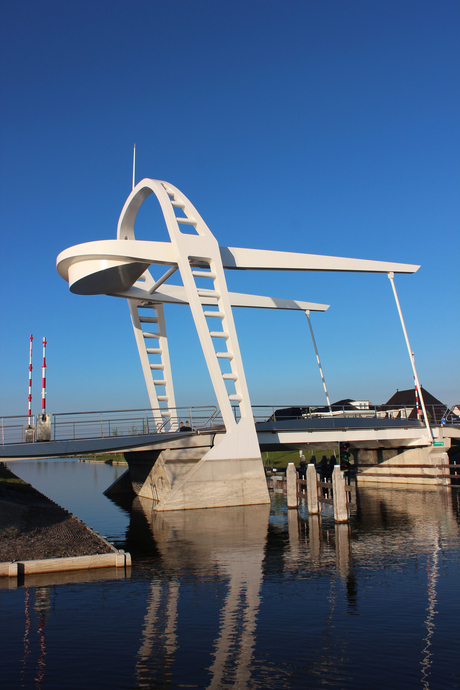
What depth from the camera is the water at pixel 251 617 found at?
270 inches

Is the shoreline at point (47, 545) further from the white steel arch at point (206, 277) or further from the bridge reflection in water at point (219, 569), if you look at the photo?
the white steel arch at point (206, 277)

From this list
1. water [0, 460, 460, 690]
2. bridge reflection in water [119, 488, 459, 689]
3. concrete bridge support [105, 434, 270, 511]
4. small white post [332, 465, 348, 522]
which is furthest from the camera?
concrete bridge support [105, 434, 270, 511]

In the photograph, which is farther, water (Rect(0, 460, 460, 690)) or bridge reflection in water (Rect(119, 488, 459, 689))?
bridge reflection in water (Rect(119, 488, 459, 689))

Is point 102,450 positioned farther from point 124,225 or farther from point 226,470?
point 124,225

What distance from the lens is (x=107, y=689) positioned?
648cm

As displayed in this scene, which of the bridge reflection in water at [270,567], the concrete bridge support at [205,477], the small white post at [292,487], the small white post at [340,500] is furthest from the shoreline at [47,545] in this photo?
the small white post at [292,487]

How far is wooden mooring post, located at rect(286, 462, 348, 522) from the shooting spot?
18330 millimetres

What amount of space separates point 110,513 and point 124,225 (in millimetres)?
14414

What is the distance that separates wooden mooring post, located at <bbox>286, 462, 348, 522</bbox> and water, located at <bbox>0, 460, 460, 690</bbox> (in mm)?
1921

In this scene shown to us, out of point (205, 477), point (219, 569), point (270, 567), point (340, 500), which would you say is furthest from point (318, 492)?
point (219, 569)

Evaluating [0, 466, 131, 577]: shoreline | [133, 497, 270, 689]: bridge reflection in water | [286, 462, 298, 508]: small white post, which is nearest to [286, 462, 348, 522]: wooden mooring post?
[286, 462, 298, 508]: small white post

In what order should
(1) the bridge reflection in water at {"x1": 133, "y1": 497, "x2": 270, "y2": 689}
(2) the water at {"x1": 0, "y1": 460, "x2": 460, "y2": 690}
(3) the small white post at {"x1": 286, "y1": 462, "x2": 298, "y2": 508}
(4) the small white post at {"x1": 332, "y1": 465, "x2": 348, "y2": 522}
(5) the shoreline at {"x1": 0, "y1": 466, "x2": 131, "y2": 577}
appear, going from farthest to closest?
1. (3) the small white post at {"x1": 286, "y1": 462, "x2": 298, "y2": 508}
2. (4) the small white post at {"x1": 332, "y1": 465, "x2": 348, "y2": 522}
3. (5) the shoreline at {"x1": 0, "y1": 466, "x2": 131, "y2": 577}
4. (1) the bridge reflection in water at {"x1": 133, "y1": 497, "x2": 270, "y2": 689}
5. (2) the water at {"x1": 0, "y1": 460, "x2": 460, "y2": 690}

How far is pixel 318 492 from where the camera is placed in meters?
21.1

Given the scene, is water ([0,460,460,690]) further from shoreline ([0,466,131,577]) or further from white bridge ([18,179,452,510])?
white bridge ([18,179,452,510])
